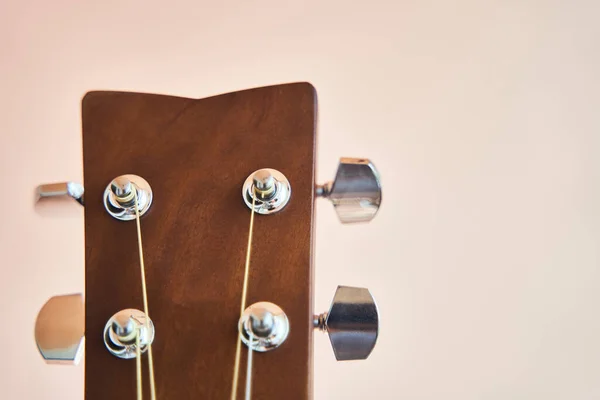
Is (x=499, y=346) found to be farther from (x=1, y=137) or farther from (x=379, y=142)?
(x=1, y=137)

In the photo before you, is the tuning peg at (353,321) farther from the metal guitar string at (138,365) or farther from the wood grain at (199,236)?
the metal guitar string at (138,365)

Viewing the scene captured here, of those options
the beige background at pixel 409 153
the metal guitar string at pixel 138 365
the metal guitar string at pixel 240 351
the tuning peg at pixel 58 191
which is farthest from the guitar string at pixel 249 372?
the beige background at pixel 409 153

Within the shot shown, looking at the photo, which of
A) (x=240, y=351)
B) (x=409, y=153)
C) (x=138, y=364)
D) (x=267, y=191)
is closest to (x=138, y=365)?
(x=138, y=364)

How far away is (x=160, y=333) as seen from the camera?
1.94 feet

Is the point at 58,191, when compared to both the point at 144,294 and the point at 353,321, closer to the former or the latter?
the point at 144,294

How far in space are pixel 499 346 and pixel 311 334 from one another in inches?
23.3

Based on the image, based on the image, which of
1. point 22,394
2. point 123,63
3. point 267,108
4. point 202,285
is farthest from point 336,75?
point 22,394

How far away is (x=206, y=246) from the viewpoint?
612 mm

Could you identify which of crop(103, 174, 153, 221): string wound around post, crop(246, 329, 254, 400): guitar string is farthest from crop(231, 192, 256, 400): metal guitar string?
crop(103, 174, 153, 221): string wound around post

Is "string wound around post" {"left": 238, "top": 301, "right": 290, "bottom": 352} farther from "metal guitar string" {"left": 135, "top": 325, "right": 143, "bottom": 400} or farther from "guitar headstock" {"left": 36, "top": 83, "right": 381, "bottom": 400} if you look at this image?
"metal guitar string" {"left": 135, "top": 325, "right": 143, "bottom": 400}

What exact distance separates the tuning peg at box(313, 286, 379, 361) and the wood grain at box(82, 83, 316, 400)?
3cm

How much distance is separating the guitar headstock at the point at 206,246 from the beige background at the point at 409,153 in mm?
505

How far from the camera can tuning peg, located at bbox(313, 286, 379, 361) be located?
59 centimetres

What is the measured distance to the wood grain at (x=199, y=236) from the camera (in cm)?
58
